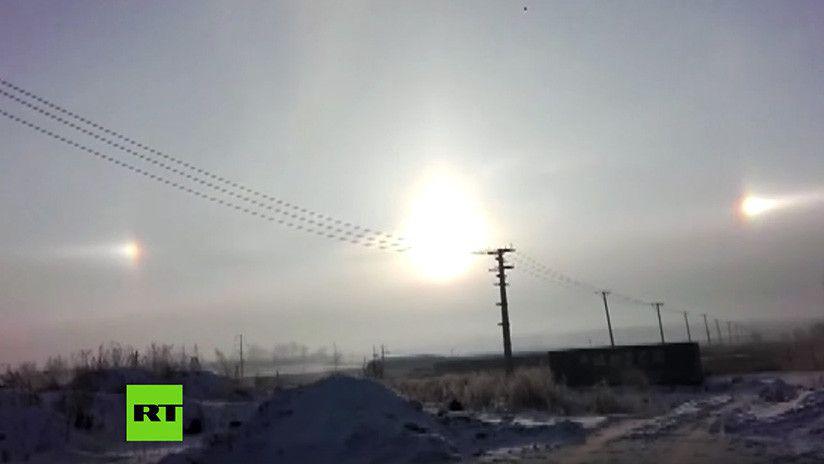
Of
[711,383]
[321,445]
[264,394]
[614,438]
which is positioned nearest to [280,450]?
[321,445]

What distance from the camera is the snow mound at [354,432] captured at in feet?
57.5

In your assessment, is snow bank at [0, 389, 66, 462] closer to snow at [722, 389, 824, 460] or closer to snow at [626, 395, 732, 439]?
snow at [626, 395, 732, 439]

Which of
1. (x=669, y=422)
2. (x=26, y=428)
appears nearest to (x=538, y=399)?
(x=669, y=422)

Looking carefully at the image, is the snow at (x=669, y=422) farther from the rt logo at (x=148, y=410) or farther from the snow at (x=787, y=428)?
the rt logo at (x=148, y=410)

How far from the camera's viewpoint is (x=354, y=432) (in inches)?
735

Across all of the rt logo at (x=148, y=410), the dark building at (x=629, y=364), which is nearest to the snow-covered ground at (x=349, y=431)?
the rt logo at (x=148, y=410)

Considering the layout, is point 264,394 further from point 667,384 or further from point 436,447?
point 667,384

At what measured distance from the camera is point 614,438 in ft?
62.4

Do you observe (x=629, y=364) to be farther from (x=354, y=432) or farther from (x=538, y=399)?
(x=354, y=432)

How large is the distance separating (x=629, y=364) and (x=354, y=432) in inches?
1577

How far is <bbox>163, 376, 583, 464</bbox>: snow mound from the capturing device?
17.5 metres

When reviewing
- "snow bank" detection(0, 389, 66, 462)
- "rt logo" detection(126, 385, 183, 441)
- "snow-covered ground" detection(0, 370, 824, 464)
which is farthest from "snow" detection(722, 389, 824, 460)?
"snow bank" detection(0, 389, 66, 462)

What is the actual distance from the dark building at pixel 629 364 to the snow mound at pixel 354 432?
30.9 m

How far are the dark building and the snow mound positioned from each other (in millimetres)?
30883
